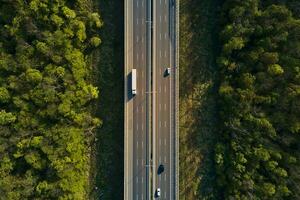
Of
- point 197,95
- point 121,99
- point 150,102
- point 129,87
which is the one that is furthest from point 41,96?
point 197,95

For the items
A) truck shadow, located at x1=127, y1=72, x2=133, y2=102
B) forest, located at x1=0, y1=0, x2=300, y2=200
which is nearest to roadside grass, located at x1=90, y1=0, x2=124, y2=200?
forest, located at x1=0, y1=0, x2=300, y2=200

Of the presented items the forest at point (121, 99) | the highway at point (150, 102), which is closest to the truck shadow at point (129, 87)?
the highway at point (150, 102)

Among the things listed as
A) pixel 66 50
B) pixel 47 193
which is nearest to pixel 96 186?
pixel 47 193

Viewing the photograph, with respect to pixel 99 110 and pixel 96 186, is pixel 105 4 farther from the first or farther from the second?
pixel 96 186

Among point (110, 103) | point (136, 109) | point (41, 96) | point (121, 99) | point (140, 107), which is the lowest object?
point (136, 109)

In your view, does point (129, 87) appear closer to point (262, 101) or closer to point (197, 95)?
point (197, 95)

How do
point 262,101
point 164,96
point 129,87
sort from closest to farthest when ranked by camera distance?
1. point 262,101
2. point 129,87
3. point 164,96
